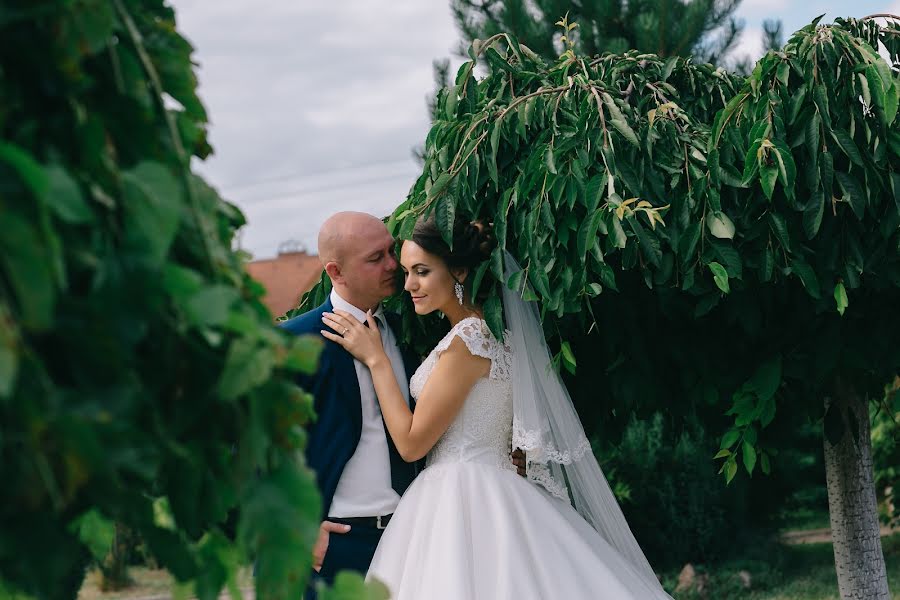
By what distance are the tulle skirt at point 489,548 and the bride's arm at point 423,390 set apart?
0.15 m

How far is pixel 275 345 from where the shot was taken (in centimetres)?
96

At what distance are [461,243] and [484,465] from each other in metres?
0.67

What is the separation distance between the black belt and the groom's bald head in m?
0.67

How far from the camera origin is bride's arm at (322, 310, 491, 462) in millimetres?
2875

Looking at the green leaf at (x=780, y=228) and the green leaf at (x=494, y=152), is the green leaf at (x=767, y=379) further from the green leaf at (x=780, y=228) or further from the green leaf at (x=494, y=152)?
the green leaf at (x=494, y=152)

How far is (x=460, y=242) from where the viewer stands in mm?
2961

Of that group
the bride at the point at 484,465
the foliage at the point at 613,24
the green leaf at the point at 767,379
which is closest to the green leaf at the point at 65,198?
the bride at the point at 484,465

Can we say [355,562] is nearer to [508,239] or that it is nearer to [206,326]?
[508,239]

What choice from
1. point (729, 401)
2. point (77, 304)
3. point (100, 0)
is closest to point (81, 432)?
point (77, 304)

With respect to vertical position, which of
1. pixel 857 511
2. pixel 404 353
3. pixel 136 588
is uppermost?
pixel 404 353

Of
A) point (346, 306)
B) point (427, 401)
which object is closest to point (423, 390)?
point (427, 401)

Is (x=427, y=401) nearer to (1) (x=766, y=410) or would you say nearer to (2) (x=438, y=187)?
(2) (x=438, y=187)

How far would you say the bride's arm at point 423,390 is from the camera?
2875 millimetres

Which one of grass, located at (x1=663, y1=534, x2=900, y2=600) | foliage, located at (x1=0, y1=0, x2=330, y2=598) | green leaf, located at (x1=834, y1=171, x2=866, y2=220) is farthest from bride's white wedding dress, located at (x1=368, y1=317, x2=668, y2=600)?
grass, located at (x1=663, y1=534, x2=900, y2=600)
